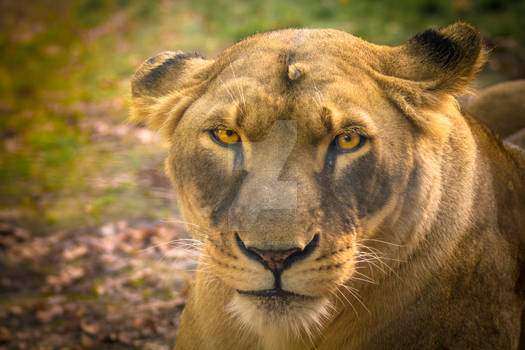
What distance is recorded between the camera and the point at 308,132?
2424 mm

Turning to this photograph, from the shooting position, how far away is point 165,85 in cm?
321

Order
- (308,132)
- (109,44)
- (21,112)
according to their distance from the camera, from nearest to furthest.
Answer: (308,132) < (21,112) < (109,44)

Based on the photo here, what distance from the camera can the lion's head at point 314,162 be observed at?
7.59 feet

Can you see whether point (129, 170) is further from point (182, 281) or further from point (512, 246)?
point (512, 246)

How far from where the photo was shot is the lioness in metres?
2.35

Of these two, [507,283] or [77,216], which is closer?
[507,283]

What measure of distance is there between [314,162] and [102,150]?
6717mm

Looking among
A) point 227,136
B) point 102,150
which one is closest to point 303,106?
point 227,136

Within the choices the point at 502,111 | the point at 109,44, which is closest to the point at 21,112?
→ the point at 109,44

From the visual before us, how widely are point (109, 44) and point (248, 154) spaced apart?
38.0 ft

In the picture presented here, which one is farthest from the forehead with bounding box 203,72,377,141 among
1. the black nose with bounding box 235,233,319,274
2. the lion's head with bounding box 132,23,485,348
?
the black nose with bounding box 235,233,319,274

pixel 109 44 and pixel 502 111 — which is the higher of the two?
pixel 109 44

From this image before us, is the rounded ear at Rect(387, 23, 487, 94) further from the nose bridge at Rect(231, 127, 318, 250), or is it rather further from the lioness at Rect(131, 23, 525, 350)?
the nose bridge at Rect(231, 127, 318, 250)

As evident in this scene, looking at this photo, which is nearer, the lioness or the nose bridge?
the nose bridge
